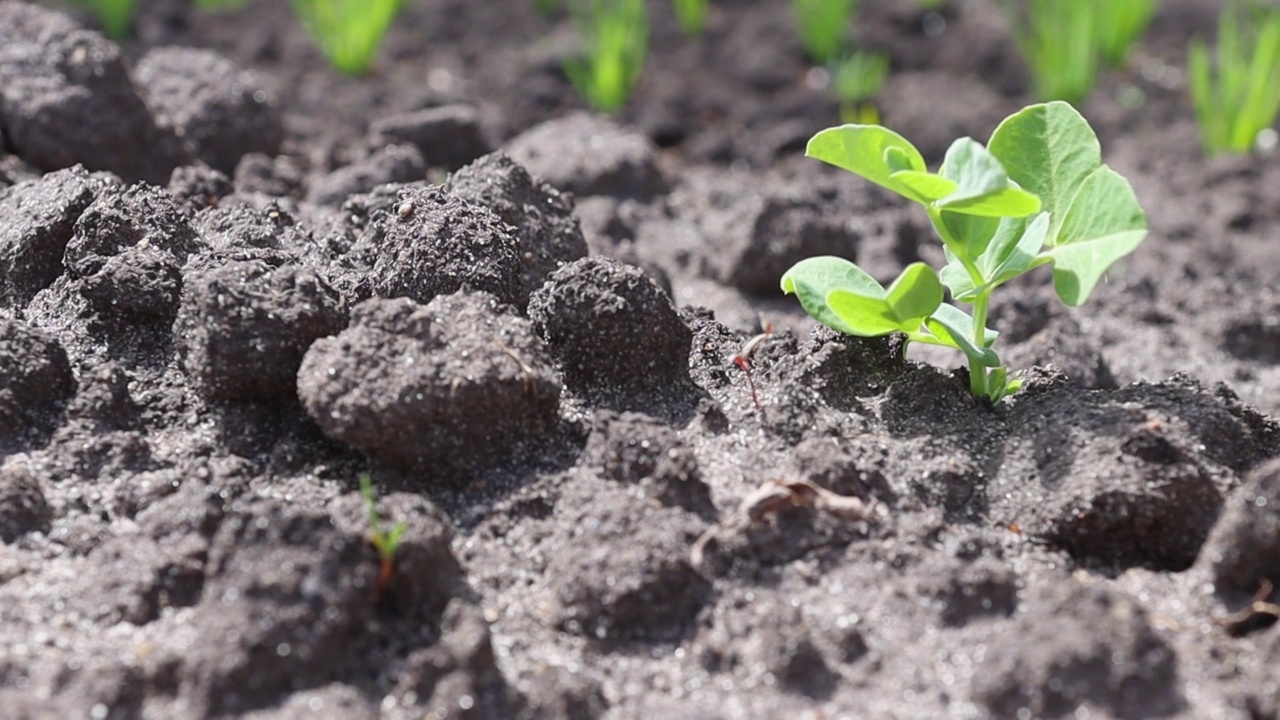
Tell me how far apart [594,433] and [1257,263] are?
7.81 feet

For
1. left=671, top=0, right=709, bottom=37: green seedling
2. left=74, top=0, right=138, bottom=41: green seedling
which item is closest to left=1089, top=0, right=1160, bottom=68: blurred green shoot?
left=671, top=0, right=709, bottom=37: green seedling

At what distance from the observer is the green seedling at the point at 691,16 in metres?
4.61

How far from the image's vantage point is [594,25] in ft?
14.2

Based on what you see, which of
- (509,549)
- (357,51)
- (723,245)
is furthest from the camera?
(357,51)

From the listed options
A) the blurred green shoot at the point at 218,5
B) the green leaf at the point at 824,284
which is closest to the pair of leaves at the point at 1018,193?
the green leaf at the point at 824,284

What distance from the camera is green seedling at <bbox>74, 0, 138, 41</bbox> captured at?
4.16 m

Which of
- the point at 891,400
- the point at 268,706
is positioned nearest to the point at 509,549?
the point at 268,706

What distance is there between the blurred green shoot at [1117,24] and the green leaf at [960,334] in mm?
2773

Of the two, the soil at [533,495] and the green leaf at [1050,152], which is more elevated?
the green leaf at [1050,152]

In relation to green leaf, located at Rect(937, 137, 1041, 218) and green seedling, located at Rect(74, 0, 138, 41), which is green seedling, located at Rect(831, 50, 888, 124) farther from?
green leaf, located at Rect(937, 137, 1041, 218)

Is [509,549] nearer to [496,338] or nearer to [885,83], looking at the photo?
[496,338]

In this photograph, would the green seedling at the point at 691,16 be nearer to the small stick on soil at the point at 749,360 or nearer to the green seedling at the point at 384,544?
the small stick on soil at the point at 749,360

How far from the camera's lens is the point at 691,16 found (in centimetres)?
462

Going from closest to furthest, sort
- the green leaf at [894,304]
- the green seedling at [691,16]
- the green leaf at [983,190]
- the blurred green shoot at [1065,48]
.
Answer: the green leaf at [983,190]
the green leaf at [894,304]
the blurred green shoot at [1065,48]
the green seedling at [691,16]
